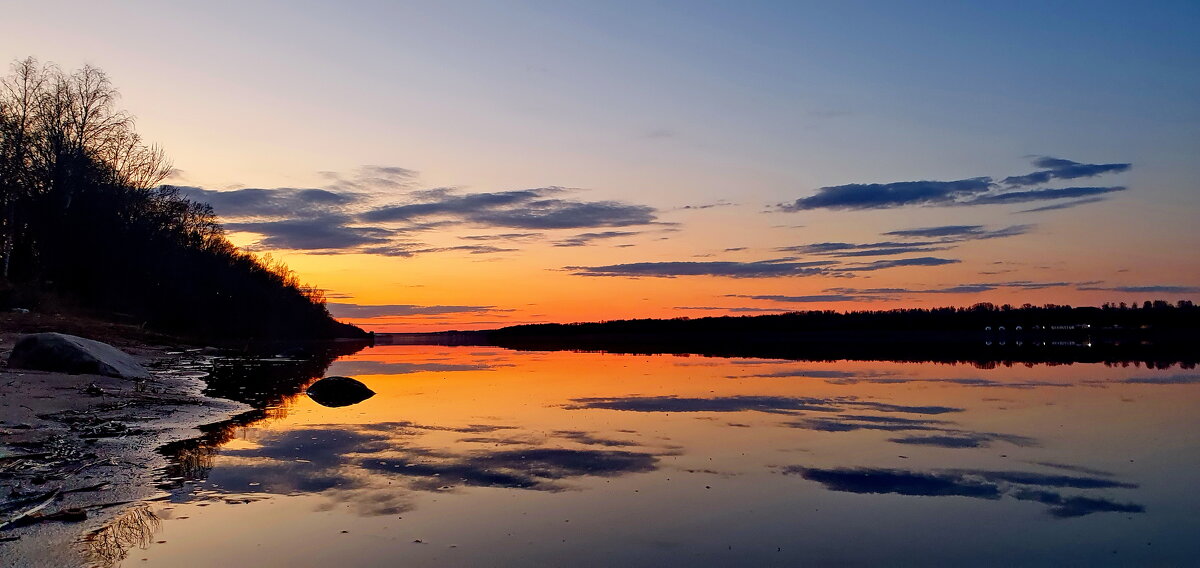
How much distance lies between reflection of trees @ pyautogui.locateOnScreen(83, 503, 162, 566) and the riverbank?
2 centimetres

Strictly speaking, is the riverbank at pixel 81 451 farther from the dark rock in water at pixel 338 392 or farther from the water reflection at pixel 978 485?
the water reflection at pixel 978 485

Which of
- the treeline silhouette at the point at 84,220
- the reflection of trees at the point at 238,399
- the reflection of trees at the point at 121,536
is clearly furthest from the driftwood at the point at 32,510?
the treeline silhouette at the point at 84,220

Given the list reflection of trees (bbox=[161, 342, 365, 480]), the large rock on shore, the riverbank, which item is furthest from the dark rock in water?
the large rock on shore

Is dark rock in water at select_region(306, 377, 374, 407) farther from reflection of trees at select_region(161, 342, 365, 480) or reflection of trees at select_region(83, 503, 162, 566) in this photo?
reflection of trees at select_region(83, 503, 162, 566)

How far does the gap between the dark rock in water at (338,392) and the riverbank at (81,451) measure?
10.1ft

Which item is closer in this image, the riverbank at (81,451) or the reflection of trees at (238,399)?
the riverbank at (81,451)

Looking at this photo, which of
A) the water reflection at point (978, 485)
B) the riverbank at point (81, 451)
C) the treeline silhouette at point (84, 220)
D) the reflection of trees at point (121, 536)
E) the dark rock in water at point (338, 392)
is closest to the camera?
the reflection of trees at point (121, 536)

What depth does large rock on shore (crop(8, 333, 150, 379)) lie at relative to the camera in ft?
74.1

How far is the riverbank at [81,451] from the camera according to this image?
807cm

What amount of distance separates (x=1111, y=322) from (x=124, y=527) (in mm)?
192969

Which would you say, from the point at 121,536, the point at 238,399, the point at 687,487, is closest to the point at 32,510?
the point at 121,536

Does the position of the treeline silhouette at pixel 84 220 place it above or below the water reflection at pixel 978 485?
above

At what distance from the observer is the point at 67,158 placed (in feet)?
177

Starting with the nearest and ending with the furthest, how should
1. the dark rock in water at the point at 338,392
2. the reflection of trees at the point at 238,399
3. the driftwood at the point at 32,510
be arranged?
the driftwood at the point at 32,510, the reflection of trees at the point at 238,399, the dark rock in water at the point at 338,392
